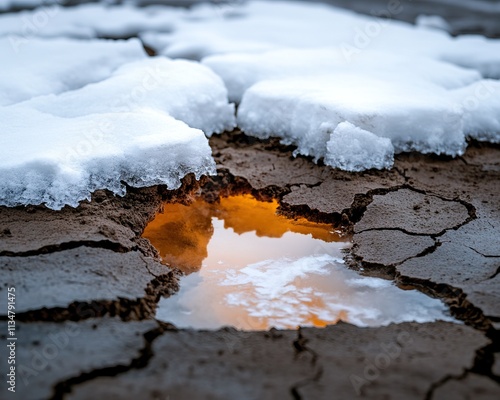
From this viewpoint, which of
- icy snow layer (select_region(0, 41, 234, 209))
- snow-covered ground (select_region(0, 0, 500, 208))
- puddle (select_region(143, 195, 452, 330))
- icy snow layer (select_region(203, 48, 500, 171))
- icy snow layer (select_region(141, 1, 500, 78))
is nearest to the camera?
puddle (select_region(143, 195, 452, 330))

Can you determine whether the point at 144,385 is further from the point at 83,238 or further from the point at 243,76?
the point at 243,76

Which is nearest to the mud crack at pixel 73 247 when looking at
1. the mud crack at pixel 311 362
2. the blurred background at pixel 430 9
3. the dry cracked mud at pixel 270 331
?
the dry cracked mud at pixel 270 331

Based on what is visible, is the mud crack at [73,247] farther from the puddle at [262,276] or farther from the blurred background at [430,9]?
the blurred background at [430,9]

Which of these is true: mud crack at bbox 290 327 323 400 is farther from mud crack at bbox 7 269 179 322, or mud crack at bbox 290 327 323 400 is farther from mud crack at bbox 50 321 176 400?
mud crack at bbox 7 269 179 322

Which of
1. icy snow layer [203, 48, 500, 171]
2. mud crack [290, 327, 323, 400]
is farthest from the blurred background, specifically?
mud crack [290, 327, 323, 400]

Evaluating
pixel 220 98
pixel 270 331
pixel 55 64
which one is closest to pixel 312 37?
pixel 220 98

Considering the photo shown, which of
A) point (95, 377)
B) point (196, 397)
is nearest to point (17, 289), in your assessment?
point (95, 377)

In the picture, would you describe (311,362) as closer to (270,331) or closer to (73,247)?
(270,331)
